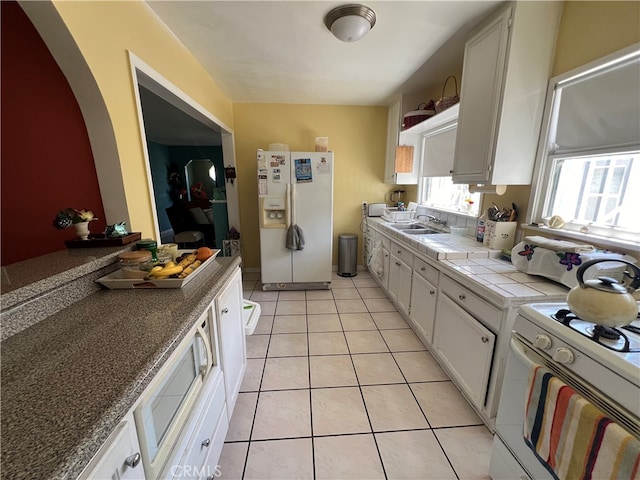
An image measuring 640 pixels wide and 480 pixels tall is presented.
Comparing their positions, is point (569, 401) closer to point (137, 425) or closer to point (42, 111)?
point (137, 425)

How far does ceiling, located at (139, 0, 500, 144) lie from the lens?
62.7 inches

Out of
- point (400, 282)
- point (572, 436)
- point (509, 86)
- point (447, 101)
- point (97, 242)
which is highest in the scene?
point (447, 101)

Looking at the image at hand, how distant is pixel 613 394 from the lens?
0.72 m

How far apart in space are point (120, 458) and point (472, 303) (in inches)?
64.1

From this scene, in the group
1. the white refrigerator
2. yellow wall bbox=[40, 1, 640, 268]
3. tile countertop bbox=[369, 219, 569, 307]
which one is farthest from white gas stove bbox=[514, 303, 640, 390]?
the white refrigerator

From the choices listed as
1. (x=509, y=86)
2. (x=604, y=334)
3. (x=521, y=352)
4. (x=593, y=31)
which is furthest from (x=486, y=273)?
(x=593, y=31)

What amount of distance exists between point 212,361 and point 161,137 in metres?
6.06

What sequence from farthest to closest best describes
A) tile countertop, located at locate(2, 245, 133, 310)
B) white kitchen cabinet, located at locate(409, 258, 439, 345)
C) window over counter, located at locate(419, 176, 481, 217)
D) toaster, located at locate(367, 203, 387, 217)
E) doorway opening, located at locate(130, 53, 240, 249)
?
toaster, located at locate(367, 203, 387, 217), window over counter, located at locate(419, 176, 481, 217), white kitchen cabinet, located at locate(409, 258, 439, 345), doorway opening, located at locate(130, 53, 240, 249), tile countertop, located at locate(2, 245, 133, 310)

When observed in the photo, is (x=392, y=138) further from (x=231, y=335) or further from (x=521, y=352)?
(x=231, y=335)

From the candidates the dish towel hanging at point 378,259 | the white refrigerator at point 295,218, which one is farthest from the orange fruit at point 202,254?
the dish towel hanging at point 378,259

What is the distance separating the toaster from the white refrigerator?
2.57ft

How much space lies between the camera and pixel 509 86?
62.1 inches

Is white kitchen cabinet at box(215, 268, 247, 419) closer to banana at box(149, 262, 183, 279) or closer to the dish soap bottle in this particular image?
banana at box(149, 262, 183, 279)

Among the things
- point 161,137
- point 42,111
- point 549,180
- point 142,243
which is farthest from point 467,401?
point 161,137
